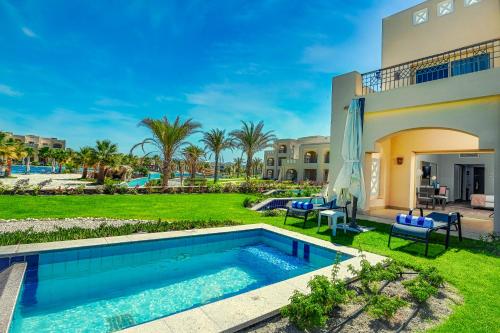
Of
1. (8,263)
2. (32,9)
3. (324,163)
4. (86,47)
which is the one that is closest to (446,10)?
(8,263)

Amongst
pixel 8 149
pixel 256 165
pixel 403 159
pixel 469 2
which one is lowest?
pixel 403 159

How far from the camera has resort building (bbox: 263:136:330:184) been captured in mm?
42469

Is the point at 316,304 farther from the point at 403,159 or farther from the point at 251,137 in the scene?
the point at 251,137

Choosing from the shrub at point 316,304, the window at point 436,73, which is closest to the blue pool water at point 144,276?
the shrub at point 316,304

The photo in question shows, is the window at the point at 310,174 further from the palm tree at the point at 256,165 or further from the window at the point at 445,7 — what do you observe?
the window at the point at 445,7

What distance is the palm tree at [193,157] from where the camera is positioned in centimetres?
3123

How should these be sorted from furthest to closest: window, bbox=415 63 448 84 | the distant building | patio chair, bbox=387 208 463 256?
the distant building, window, bbox=415 63 448 84, patio chair, bbox=387 208 463 256

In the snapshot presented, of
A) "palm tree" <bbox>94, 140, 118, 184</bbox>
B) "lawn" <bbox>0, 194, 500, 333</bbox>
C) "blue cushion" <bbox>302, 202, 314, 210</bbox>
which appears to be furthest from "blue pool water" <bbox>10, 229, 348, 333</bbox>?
"palm tree" <bbox>94, 140, 118, 184</bbox>

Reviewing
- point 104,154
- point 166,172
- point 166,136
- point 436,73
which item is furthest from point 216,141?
point 436,73

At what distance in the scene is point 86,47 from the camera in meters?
21.7

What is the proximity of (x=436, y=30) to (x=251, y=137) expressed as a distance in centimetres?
2163

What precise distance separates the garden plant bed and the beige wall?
1233 centimetres

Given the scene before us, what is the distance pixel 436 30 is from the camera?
12.4 metres

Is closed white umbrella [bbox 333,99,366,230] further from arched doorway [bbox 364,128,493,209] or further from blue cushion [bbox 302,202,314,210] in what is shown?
arched doorway [bbox 364,128,493,209]
